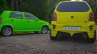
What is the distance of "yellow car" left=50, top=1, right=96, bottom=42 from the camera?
1295 centimetres

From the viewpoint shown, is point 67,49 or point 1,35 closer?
point 67,49

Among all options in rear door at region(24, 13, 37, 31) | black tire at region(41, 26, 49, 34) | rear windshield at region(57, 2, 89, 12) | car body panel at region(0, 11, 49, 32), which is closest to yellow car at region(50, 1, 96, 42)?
rear windshield at region(57, 2, 89, 12)

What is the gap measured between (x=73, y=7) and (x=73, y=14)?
1.44 ft

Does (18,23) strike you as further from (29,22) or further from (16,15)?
(29,22)

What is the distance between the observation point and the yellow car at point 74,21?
A: 1295 centimetres

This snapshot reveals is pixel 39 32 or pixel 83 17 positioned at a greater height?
pixel 83 17

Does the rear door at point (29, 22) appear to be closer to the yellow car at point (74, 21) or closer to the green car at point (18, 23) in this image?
the green car at point (18, 23)

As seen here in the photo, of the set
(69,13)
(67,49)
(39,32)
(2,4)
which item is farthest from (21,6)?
(67,49)

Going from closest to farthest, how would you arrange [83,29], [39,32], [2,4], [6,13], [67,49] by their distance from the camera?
[67,49]
[83,29]
[6,13]
[39,32]
[2,4]

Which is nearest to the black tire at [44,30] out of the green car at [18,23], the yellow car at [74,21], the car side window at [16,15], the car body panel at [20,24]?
the green car at [18,23]

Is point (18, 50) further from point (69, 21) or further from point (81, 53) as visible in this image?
point (69, 21)

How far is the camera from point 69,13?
43.4 feet

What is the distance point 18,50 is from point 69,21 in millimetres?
3271

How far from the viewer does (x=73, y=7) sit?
532 inches
